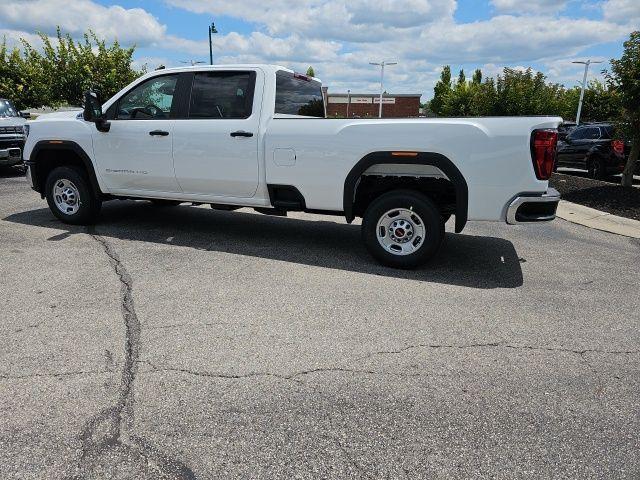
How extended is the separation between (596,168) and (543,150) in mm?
11427

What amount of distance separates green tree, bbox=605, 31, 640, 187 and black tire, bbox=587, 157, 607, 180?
13.4 ft

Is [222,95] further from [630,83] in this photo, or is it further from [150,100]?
[630,83]

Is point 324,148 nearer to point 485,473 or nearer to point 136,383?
point 136,383

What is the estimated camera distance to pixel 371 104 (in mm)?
62969

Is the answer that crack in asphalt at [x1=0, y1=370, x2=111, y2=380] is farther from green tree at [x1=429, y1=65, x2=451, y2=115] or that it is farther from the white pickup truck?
green tree at [x1=429, y1=65, x2=451, y2=115]

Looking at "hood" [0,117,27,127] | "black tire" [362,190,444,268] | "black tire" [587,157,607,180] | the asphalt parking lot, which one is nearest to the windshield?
"hood" [0,117,27,127]

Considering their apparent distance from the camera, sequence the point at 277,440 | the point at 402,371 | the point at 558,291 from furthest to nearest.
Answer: the point at 558,291, the point at 402,371, the point at 277,440

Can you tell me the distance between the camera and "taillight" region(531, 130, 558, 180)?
14.9ft

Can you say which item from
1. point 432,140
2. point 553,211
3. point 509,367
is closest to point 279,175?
point 432,140

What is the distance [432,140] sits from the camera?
4.85 meters

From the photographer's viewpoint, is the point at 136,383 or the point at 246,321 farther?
the point at 246,321

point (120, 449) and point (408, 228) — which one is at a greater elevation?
point (408, 228)

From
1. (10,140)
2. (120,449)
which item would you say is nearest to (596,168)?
(120,449)

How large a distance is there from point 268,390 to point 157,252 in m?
3.36
